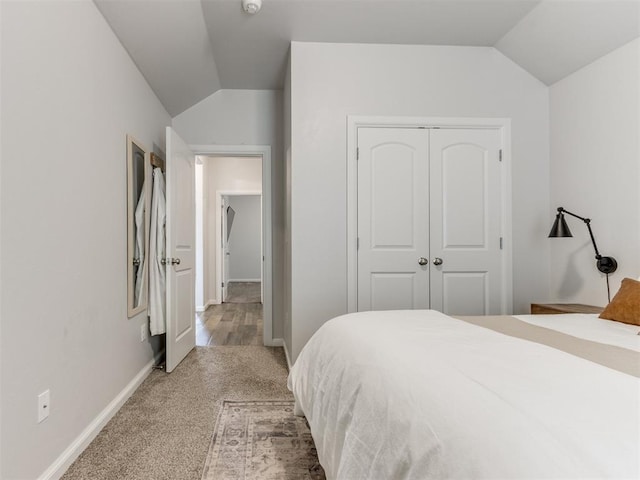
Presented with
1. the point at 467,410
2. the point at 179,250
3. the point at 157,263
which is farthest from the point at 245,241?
the point at 467,410

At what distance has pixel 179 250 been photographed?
329 cm

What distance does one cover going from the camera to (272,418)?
2.21m

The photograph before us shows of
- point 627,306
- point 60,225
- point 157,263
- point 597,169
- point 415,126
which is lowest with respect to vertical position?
point 627,306

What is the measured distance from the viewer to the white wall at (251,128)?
380 cm

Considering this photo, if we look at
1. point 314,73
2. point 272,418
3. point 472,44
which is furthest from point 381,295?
point 472,44

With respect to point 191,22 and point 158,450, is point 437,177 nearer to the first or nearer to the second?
point 191,22

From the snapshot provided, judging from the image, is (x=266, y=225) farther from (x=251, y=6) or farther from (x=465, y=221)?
(x=251, y=6)

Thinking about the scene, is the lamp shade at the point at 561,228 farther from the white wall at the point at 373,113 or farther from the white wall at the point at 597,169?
the white wall at the point at 373,113

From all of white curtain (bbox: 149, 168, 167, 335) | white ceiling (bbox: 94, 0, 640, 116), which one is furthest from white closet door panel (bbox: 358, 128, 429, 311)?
white curtain (bbox: 149, 168, 167, 335)

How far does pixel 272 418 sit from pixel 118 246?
4.58 feet

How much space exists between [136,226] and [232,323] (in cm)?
247

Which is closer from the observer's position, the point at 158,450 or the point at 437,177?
the point at 158,450

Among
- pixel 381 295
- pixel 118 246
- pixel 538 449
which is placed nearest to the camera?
pixel 538 449

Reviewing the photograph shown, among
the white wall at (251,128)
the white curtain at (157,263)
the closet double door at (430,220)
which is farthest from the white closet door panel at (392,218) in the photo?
the white curtain at (157,263)
